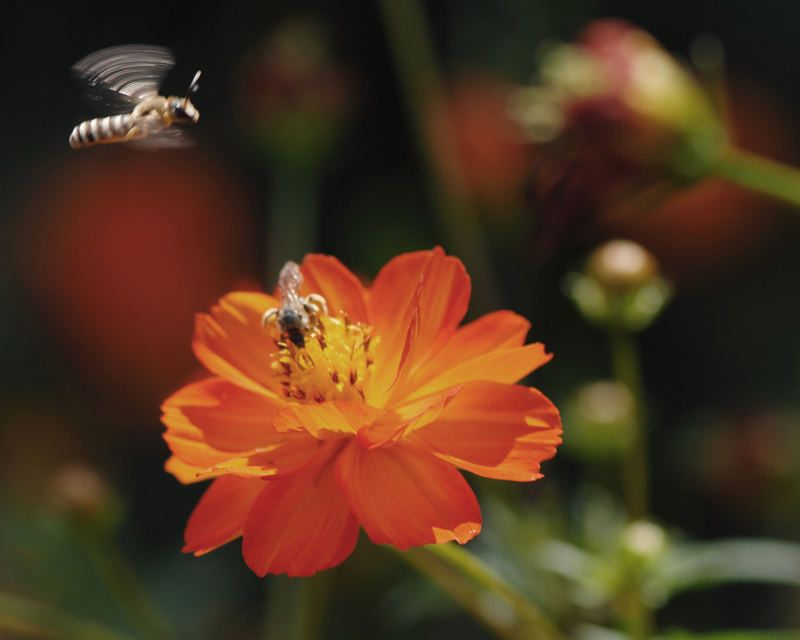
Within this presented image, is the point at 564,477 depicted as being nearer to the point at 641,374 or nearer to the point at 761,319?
the point at 641,374

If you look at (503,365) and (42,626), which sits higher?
(503,365)

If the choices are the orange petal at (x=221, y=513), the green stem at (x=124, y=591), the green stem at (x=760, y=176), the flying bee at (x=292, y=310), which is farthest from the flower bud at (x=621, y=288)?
the green stem at (x=124, y=591)

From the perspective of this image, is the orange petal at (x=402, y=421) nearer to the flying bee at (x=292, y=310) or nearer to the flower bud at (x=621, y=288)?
the flying bee at (x=292, y=310)

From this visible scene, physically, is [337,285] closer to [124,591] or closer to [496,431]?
[496,431]

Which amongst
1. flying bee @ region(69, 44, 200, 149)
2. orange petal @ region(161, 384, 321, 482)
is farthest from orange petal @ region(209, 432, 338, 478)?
flying bee @ region(69, 44, 200, 149)

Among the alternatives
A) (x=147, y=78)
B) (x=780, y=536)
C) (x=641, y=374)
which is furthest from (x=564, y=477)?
(x=147, y=78)

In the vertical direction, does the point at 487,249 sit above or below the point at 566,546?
above

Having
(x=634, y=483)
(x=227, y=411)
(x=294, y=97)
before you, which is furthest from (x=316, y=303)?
(x=294, y=97)

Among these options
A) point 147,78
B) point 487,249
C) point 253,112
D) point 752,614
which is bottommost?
point 752,614
